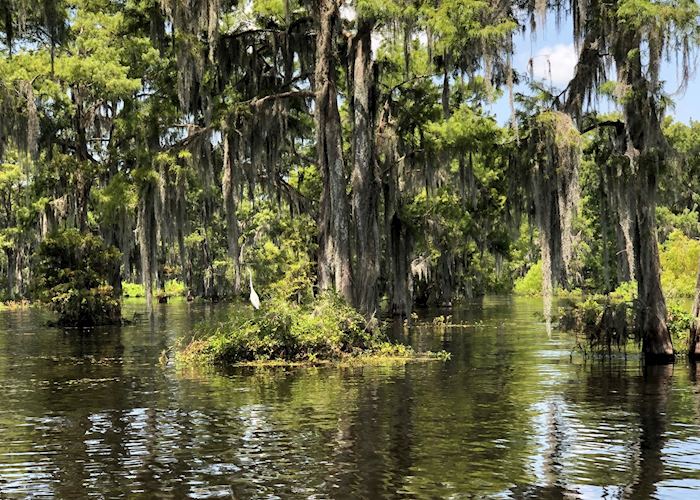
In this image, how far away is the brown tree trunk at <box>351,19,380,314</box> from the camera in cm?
2311

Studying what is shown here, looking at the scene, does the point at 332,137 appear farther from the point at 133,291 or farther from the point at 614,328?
the point at 133,291

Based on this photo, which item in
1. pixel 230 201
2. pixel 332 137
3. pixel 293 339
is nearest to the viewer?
pixel 293 339

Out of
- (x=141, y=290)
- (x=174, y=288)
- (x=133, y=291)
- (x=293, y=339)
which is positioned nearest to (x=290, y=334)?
(x=293, y=339)

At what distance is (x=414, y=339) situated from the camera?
27422mm

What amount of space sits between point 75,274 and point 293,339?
1731 centimetres

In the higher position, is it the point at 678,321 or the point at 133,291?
the point at 133,291

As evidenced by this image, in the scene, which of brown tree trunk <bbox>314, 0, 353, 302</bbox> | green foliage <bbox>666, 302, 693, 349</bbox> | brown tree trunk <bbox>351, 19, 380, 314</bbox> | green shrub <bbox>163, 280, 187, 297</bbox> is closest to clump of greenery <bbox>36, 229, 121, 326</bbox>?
brown tree trunk <bbox>314, 0, 353, 302</bbox>

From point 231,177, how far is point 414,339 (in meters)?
8.33

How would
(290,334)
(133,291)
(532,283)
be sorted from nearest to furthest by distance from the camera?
(290,334)
(532,283)
(133,291)

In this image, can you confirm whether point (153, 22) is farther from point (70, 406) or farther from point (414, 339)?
point (70, 406)

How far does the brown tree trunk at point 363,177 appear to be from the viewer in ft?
75.8

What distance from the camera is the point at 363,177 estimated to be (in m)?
23.6

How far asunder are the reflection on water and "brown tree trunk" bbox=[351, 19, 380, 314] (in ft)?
12.8

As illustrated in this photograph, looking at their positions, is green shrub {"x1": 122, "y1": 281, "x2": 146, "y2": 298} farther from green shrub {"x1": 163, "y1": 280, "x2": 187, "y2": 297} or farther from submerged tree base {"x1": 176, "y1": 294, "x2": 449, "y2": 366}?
submerged tree base {"x1": 176, "y1": 294, "x2": 449, "y2": 366}
